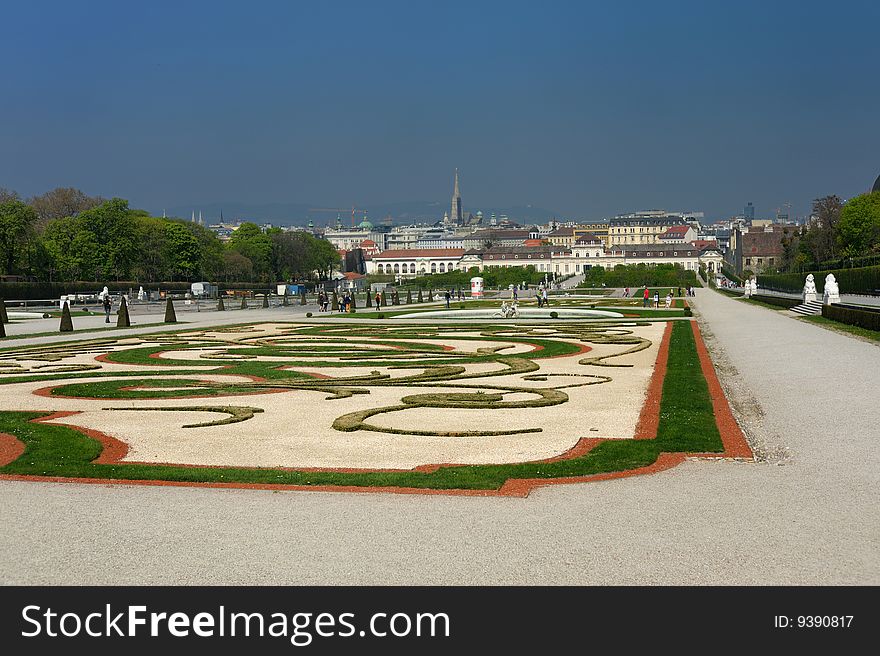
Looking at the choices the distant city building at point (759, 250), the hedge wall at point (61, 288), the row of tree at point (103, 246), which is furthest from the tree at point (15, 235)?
the distant city building at point (759, 250)

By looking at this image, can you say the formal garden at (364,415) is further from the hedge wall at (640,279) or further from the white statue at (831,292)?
the hedge wall at (640,279)

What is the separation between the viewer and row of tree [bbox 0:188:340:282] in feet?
194

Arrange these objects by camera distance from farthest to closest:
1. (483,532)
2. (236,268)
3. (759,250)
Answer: (759,250) < (236,268) < (483,532)

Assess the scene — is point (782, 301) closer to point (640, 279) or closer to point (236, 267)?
point (236, 267)

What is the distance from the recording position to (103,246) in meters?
63.0

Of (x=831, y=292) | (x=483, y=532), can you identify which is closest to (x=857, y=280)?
(x=831, y=292)

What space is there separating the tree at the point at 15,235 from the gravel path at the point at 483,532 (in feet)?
182

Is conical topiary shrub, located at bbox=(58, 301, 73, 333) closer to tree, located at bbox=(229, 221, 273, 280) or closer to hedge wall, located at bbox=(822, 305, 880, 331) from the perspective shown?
hedge wall, located at bbox=(822, 305, 880, 331)

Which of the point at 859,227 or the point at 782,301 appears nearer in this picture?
the point at 782,301

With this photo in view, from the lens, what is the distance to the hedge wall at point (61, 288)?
5119 centimetres

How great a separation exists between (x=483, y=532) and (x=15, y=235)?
193ft

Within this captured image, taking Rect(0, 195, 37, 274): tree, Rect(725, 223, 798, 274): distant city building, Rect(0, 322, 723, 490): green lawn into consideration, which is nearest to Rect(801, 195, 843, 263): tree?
Rect(0, 195, 37, 274): tree

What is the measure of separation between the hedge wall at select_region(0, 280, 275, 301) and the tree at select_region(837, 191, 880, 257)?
47870 mm

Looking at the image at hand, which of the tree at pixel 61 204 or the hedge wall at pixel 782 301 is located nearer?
the hedge wall at pixel 782 301
